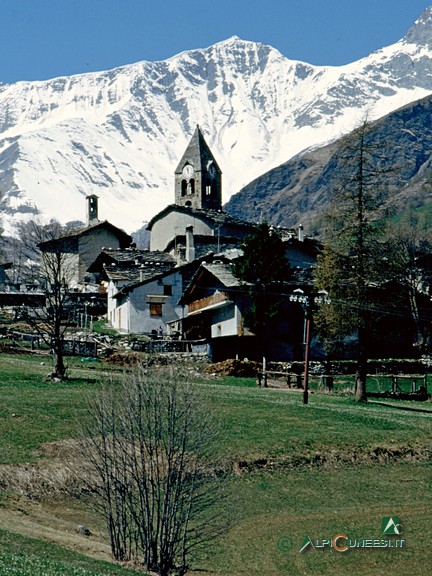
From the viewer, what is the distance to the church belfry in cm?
11819

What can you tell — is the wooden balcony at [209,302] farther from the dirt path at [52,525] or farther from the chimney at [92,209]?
the chimney at [92,209]

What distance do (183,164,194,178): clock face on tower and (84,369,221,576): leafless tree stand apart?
314 ft

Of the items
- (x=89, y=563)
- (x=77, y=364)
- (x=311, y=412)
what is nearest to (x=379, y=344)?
(x=77, y=364)

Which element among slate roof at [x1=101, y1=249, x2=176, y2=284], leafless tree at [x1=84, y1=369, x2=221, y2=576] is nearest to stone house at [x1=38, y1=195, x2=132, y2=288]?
slate roof at [x1=101, y1=249, x2=176, y2=284]

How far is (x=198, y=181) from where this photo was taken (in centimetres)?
11856

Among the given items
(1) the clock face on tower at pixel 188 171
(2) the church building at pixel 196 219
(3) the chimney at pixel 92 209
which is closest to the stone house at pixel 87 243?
(3) the chimney at pixel 92 209

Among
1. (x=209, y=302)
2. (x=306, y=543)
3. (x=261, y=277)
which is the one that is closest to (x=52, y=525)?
(x=306, y=543)

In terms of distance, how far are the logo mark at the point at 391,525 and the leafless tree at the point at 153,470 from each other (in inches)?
184

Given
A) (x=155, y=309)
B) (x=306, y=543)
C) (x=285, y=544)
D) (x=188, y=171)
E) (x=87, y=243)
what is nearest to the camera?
(x=285, y=544)

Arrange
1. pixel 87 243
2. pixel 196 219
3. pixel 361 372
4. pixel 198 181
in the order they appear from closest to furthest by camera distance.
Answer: pixel 361 372, pixel 196 219, pixel 87 243, pixel 198 181

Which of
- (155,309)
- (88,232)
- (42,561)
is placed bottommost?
(42,561)

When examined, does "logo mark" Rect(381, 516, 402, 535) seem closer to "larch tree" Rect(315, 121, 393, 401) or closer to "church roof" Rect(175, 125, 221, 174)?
"larch tree" Rect(315, 121, 393, 401)

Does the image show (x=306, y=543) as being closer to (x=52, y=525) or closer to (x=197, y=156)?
(x=52, y=525)

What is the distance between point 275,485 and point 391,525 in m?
4.37
